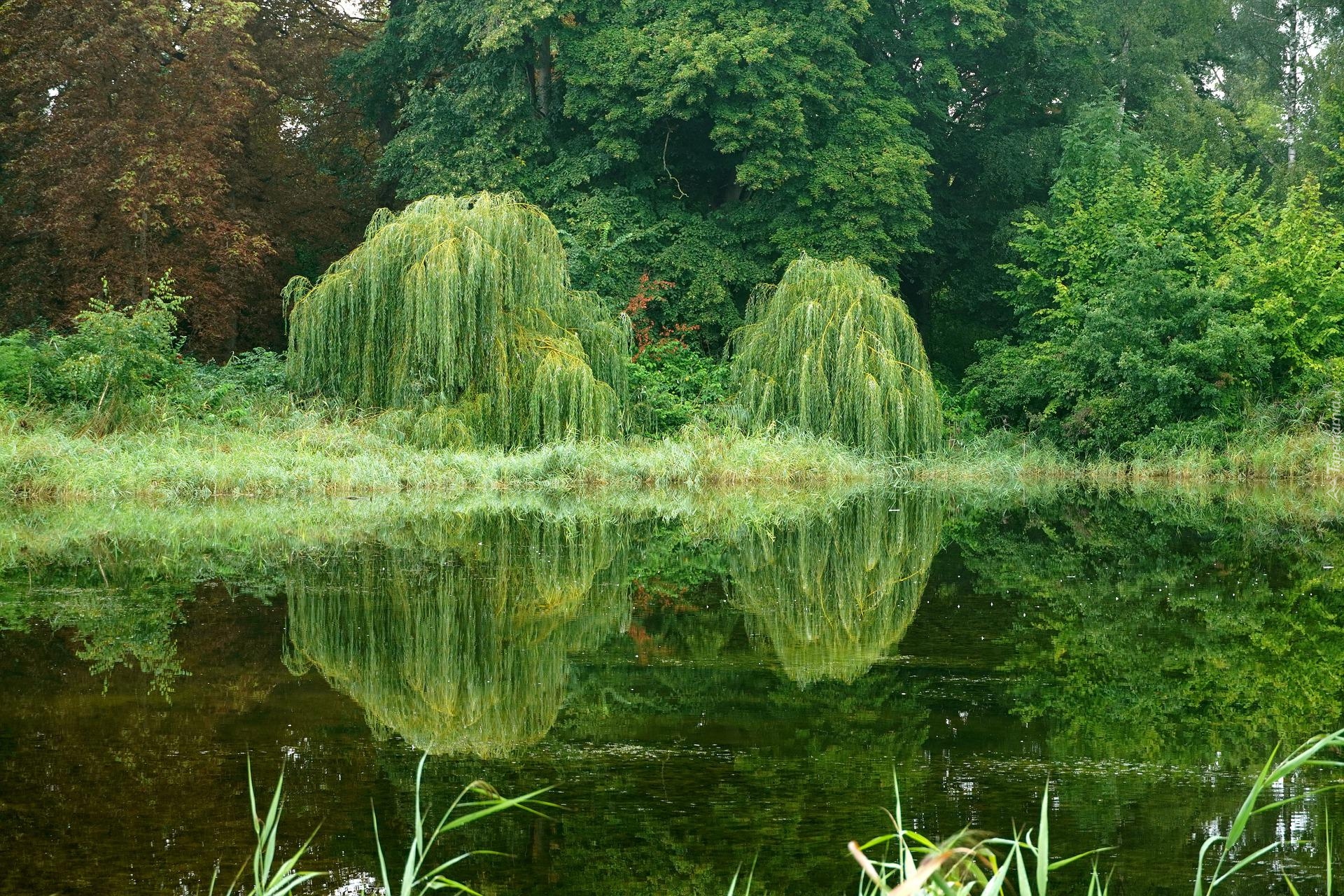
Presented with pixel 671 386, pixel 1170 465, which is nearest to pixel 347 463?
pixel 671 386

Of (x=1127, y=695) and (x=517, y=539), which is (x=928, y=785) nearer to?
(x=1127, y=695)

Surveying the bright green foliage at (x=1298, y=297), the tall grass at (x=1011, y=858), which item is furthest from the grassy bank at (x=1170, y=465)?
the tall grass at (x=1011, y=858)

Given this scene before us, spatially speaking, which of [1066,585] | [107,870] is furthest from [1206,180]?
[107,870]

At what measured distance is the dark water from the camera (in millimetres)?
3756

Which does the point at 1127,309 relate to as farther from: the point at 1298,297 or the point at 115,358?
the point at 115,358

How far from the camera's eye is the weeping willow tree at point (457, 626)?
206 inches

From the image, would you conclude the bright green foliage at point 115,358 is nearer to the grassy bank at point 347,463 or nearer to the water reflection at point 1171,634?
the grassy bank at point 347,463

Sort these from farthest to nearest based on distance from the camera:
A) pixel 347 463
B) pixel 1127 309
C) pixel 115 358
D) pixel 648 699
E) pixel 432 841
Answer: pixel 1127 309, pixel 115 358, pixel 347 463, pixel 648 699, pixel 432 841

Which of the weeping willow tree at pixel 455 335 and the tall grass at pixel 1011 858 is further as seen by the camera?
the weeping willow tree at pixel 455 335

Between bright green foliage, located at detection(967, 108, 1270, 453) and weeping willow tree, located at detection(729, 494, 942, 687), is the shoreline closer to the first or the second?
bright green foliage, located at detection(967, 108, 1270, 453)

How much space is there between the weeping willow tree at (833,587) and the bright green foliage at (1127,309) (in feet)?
30.5

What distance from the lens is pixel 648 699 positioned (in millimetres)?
5570

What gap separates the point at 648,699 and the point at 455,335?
12887 millimetres

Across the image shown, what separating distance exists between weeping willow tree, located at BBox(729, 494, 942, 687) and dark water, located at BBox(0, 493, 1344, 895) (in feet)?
0.13
